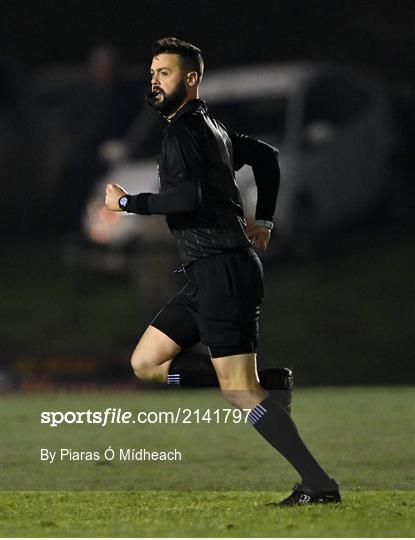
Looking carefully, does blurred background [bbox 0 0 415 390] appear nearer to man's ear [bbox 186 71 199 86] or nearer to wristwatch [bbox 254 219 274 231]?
wristwatch [bbox 254 219 274 231]

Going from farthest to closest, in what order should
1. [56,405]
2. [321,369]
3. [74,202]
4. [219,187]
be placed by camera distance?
[74,202] → [321,369] → [56,405] → [219,187]

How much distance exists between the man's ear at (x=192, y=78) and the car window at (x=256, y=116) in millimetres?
7331

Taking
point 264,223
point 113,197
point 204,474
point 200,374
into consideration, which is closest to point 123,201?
point 113,197

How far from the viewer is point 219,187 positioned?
7.14m

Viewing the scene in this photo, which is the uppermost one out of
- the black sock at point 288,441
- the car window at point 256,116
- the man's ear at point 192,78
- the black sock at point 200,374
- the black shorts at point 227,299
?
the man's ear at point 192,78

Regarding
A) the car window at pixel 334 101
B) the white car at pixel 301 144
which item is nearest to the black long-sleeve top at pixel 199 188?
the white car at pixel 301 144

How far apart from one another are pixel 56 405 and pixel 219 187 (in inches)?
206

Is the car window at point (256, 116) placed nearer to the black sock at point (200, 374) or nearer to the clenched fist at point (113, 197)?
the black sock at point (200, 374)

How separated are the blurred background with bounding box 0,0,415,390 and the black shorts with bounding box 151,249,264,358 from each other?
7031 mm

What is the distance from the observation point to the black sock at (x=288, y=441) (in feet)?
23.5

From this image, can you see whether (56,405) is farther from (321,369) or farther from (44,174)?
(44,174)

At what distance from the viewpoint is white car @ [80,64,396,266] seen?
14.8 m

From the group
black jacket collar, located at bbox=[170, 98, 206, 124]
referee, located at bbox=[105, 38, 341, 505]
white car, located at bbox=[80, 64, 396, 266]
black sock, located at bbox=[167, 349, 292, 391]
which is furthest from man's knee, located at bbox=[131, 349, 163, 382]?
white car, located at bbox=[80, 64, 396, 266]

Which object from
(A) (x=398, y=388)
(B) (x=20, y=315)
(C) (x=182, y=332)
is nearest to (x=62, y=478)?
(C) (x=182, y=332)
